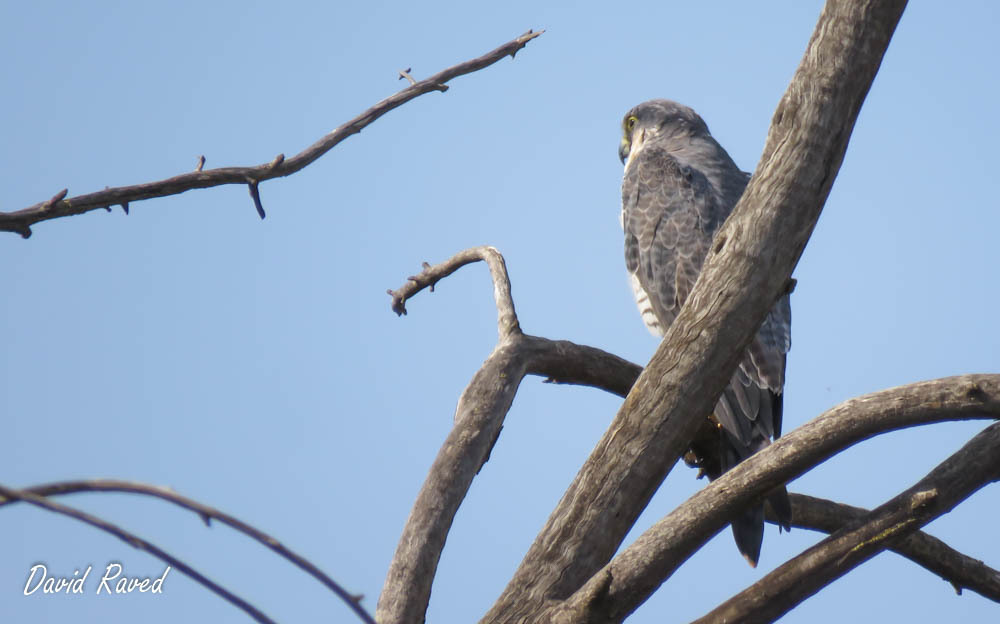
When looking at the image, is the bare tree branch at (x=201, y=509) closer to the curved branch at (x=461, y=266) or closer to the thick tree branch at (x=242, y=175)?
the thick tree branch at (x=242, y=175)

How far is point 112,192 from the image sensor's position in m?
2.80

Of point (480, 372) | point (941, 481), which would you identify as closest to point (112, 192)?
point (480, 372)

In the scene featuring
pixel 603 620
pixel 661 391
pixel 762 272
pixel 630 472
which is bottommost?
pixel 603 620

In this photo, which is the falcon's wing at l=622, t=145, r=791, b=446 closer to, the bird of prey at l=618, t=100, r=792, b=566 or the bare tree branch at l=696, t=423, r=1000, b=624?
the bird of prey at l=618, t=100, r=792, b=566

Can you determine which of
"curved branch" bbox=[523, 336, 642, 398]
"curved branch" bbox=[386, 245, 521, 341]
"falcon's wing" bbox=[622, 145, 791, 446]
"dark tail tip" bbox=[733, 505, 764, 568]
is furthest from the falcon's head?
"dark tail tip" bbox=[733, 505, 764, 568]

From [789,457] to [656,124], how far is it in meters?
4.77

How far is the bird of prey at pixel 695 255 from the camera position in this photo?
4.26 metres

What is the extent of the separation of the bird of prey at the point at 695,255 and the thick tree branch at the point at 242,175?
1.71 meters

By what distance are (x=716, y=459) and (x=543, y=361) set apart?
3.23ft

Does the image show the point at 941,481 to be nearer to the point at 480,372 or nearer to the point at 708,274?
the point at 708,274

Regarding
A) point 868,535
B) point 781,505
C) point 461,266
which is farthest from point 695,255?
point 868,535

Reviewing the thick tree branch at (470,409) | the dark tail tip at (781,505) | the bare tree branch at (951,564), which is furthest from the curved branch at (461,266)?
→ the bare tree branch at (951,564)

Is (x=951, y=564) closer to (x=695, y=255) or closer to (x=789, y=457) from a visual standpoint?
(x=789, y=457)

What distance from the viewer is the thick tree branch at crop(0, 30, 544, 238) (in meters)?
2.76
